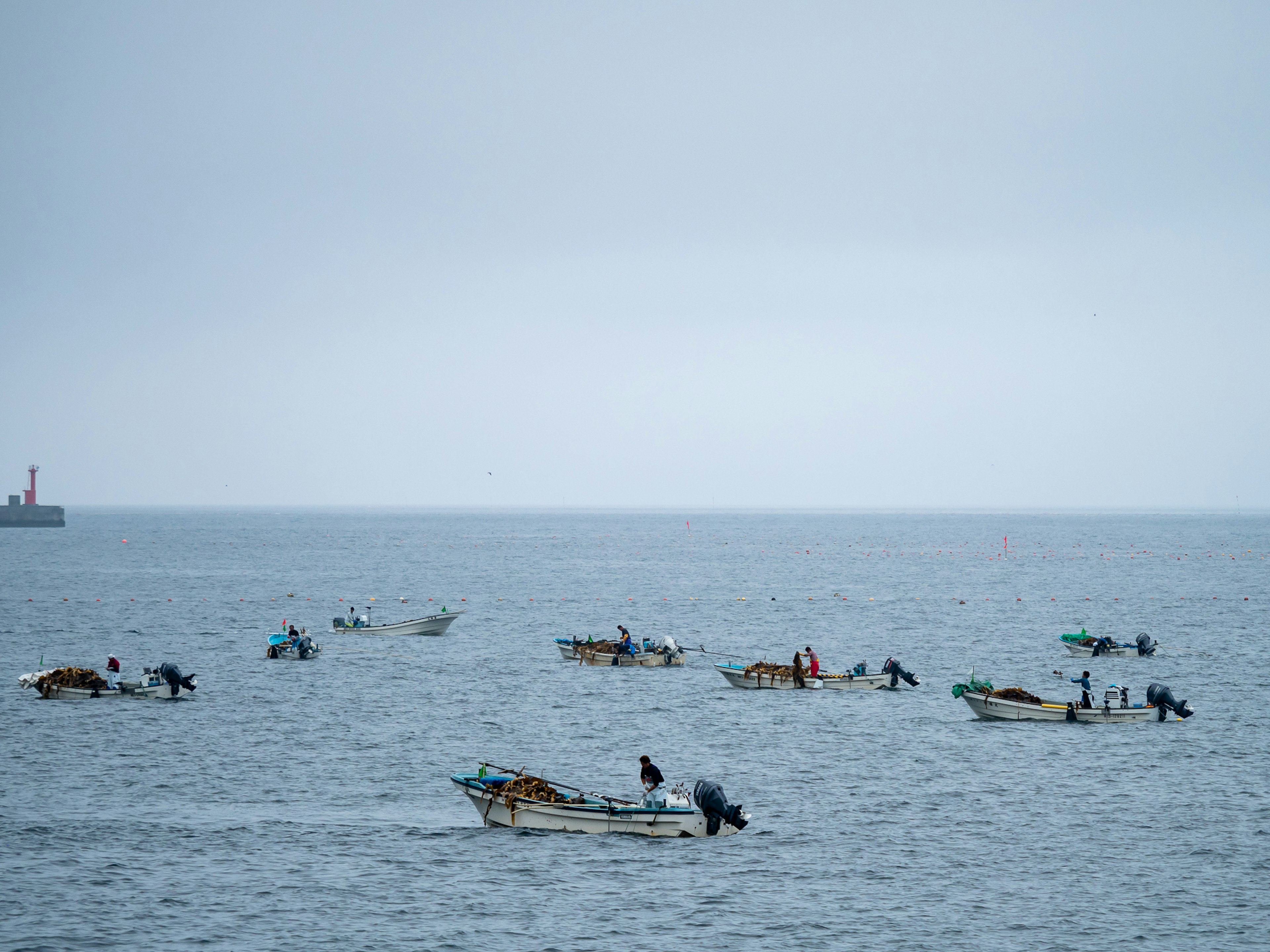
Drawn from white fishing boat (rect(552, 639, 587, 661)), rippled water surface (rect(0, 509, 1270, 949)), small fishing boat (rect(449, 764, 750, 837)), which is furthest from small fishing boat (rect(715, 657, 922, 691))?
small fishing boat (rect(449, 764, 750, 837))

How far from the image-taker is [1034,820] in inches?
1752

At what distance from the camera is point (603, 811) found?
141 feet

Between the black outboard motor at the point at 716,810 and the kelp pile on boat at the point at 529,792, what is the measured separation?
195 inches

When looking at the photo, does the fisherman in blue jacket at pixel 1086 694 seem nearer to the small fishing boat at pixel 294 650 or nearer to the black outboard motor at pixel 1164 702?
the black outboard motor at pixel 1164 702

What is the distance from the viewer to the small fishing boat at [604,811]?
42625 mm

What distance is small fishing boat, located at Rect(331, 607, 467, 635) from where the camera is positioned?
101 metres

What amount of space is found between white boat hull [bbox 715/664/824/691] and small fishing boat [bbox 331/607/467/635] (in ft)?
107

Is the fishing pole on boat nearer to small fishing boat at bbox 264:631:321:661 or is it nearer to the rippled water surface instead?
the rippled water surface

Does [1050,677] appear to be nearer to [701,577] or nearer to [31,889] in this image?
[31,889]

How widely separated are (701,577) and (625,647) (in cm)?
9971

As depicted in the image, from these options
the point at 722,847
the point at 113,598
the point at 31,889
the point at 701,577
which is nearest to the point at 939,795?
the point at 722,847

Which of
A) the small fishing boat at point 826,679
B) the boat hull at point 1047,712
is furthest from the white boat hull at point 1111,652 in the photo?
the boat hull at point 1047,712

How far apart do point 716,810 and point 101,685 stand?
42.3m

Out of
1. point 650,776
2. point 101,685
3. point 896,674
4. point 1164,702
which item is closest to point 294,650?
point 101,685
